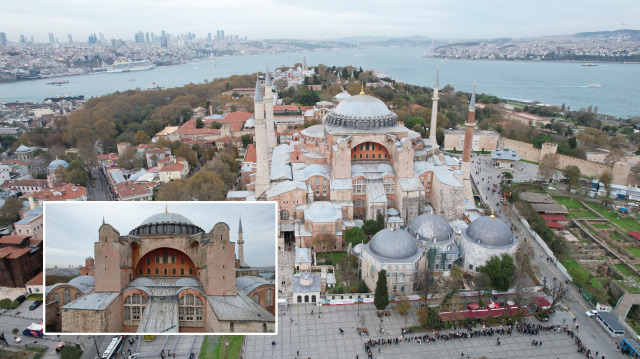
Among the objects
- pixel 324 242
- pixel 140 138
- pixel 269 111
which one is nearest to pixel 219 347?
pixel 324 242

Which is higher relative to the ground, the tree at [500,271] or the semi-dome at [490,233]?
the semi-dome at [490,233]

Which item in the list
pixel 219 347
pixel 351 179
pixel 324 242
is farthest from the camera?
pixel 351 179

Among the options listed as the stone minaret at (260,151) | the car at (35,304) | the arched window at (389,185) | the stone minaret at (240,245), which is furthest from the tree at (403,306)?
the car at (35,304)

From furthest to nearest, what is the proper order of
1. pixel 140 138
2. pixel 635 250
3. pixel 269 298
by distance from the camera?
pixel 140 138 < pixel 635 250 < pixel 269 298

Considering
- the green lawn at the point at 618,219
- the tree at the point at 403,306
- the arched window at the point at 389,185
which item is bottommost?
the green lawn at the point at 618,219

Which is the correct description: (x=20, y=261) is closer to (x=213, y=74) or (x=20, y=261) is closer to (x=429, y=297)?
(x=429, y=297)

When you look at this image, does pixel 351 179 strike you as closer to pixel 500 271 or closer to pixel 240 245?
pixel 500 271

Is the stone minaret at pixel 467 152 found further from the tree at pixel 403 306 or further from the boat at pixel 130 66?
the boat at pixel 130 66

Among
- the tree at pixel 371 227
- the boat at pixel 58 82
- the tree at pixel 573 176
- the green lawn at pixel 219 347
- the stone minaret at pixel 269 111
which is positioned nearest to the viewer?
the green lawn at pixel 219 347
